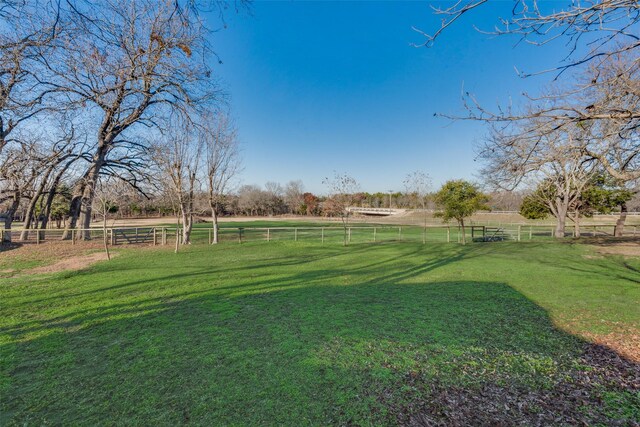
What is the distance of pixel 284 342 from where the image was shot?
423cm

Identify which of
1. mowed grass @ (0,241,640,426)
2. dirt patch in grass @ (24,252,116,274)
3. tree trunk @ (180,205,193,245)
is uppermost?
tree trunk @ (180,205,193,245)

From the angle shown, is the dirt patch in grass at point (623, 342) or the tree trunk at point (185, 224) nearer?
the dirt patch in grass at point (623, 342)

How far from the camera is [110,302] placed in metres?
6.07

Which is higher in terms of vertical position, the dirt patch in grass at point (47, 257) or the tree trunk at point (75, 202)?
the tree trunk at point (75, 202)

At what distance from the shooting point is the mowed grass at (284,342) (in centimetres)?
279

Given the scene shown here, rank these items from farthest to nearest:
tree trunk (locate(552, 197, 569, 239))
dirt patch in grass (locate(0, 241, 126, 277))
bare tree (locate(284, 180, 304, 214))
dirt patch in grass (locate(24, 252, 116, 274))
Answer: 1. bare tree (locate(284, 180, 304, 214))
2. tree trunk (locate(552, 197, 569, 239))
3. dirt patch in grass (locate(0, 241, 126, 277))
4. dirt patch in grass (locate(24, 252, 116, 274))

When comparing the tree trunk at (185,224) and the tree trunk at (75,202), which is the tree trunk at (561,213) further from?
the tree trunk at (75,202)

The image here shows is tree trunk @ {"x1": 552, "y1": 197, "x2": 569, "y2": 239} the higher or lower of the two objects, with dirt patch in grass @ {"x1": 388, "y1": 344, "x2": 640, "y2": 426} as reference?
higher

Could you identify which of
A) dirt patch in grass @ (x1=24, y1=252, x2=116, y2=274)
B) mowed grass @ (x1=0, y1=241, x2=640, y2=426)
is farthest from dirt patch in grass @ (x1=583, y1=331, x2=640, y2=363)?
dirt patch in grass @ (x1=24, y1=252, x2=116, y2=274)

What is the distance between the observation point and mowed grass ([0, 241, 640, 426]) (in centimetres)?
279

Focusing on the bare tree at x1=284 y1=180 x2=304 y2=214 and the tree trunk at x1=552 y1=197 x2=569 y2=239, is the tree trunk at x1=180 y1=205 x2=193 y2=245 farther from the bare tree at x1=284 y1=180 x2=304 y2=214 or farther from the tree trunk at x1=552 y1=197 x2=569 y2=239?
the bare tree at x1=284 y1=180 x2=304 y2=214

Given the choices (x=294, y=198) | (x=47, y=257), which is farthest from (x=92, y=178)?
(x=294, y=198)

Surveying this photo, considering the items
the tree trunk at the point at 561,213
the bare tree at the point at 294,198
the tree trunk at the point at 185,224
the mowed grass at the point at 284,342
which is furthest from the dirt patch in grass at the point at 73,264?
the bare tree at the point at 294,198

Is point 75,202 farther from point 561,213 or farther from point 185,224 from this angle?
point 561,213
